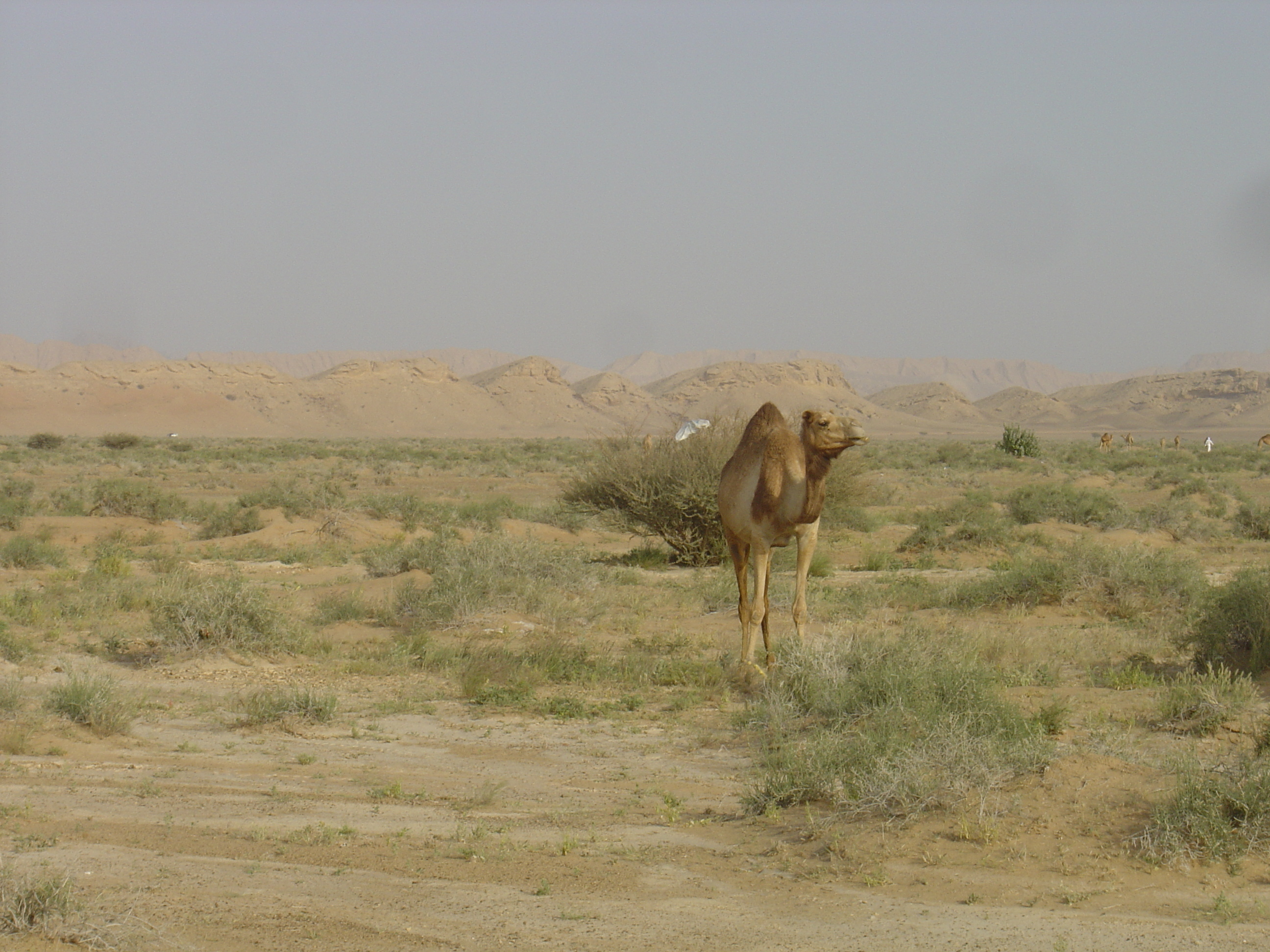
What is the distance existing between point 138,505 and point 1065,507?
64.8 feet

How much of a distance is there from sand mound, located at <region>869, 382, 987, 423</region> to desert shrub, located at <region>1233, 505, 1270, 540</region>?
11735cm

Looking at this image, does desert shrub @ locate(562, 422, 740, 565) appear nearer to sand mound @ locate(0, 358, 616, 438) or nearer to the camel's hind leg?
the camel's hind leg

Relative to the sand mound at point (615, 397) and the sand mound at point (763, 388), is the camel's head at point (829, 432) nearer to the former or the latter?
the sand mound at point (763, 388)

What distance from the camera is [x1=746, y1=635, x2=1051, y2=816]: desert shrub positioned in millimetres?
5840

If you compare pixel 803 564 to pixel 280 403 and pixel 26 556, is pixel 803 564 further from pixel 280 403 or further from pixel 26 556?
pixel 280 403

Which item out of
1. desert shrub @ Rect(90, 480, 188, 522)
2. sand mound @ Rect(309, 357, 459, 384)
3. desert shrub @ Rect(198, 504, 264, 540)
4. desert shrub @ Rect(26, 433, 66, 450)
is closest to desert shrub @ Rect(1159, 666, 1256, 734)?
desert shrub @ Rect(198, 504, 264, 540)

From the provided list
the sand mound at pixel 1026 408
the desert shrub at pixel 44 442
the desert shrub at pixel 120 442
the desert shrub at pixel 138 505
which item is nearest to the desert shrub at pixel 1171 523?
the desert shrub at pixel 138 505

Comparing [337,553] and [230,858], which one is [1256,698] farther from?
[337,553]

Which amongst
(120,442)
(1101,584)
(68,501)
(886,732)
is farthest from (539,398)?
(886,732)

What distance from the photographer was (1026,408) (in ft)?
476

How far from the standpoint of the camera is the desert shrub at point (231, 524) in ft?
74.5

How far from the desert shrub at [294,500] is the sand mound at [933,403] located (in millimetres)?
118538

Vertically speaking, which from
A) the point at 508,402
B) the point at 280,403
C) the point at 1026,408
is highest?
the point at 280,403

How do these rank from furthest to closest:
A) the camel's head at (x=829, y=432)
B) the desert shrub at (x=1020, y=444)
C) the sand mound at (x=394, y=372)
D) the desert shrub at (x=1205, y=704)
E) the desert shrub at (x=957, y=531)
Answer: the sand mound at (x=394, y=372) < the desert shrub at (x=1020, y=444) < the desert shrub at (x=957, y=531) < the camel's head at (x=829, y=432) < the desert shrub at (x=1205, y=704)
